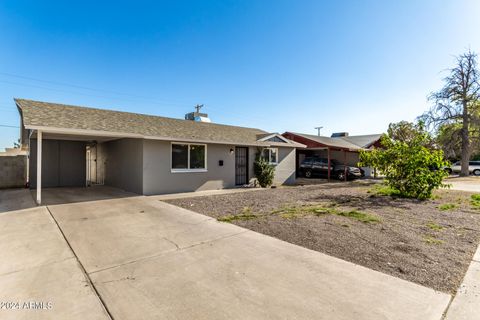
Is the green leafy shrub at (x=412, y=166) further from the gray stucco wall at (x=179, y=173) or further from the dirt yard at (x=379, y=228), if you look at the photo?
the gray stucco wall at (x=179, y=173)

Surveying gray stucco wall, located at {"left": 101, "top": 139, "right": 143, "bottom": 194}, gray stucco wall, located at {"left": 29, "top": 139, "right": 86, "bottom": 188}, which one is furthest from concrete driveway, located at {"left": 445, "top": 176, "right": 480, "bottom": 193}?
gray stucco wall, located at {"left": 29, "top": 139, "right": 86, "bottom": 188}

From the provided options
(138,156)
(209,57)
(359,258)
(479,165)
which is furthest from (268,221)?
(479,165)

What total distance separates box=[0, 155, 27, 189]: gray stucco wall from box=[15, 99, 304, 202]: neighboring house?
116 centimetres

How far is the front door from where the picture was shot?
13422 millimetres

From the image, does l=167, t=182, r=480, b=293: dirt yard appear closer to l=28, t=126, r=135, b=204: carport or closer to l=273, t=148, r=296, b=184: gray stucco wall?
l=273, t=148, r=296, b=184: gray stucco wall

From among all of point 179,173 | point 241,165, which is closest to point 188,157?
point 179,173

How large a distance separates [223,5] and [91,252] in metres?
10.7

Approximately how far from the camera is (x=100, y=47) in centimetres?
1324

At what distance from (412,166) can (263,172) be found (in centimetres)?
695

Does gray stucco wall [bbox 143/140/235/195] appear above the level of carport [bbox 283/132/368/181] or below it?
below

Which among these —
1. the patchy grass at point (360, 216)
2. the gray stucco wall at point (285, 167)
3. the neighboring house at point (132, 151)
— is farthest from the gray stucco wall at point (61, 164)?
the patchy grass at point (360, 216)

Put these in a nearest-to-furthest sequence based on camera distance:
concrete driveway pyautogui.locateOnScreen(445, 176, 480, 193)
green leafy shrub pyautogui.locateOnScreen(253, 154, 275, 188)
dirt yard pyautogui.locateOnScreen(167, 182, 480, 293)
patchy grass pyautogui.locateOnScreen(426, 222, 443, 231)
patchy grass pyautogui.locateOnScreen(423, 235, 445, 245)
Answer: dirt yard pyautogui.locateOnScreen(167, 182, 480, 293) → patchy grass pyautogui.locateOnScreen(423, 235, 445, 245) → patchy grass pyautogui.locateOnScreen(426, 222, 443, 231) → concrete driveway pyautogui.locateOnScreen(445, 176, 480, 193) → green leafy shrub pyautogui.locateOnScreen(253, 154, 275, 188)

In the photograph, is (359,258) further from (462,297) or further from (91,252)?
(91,252)

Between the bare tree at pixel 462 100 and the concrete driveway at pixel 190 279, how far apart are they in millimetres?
28120
